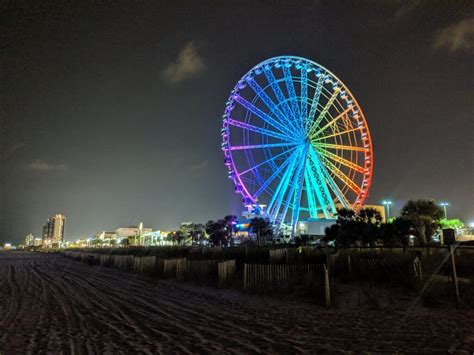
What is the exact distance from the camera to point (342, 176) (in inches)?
1468

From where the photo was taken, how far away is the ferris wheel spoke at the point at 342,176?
36344 millimetres

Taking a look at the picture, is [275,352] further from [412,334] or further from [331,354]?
[412,334]

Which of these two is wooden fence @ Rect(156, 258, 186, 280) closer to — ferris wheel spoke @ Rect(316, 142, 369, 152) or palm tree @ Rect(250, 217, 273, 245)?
ferris wheel spoke @ Rect(316, 142, 369, 152)

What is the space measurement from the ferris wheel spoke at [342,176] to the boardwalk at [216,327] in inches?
1028

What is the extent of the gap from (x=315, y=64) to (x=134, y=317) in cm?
3315

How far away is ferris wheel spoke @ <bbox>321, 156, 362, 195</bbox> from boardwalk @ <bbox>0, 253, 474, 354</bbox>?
26.1 m

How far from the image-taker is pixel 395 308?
32.3 ft

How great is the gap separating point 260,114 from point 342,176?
36.6 feet

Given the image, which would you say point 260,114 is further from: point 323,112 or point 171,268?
point 171,268

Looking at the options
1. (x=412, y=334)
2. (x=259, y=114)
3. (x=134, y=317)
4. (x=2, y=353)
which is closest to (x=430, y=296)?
(x=412, y=334)

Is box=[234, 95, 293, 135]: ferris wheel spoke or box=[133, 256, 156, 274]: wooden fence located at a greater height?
box=[234, 95, 293, 135]: ferris wheel spoke

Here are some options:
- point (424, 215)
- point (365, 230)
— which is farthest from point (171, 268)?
point (424, 215)

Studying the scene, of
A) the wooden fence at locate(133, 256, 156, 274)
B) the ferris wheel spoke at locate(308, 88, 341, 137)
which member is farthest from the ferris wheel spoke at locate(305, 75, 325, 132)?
the wooden fence at locate(133, 256, 156, 274)

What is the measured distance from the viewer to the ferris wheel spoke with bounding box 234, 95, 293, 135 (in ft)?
114
